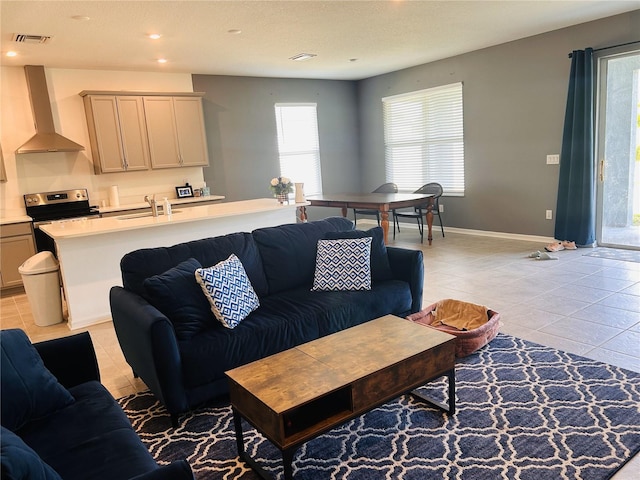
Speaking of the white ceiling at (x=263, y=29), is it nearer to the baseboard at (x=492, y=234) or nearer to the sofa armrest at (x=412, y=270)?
the sofa armrest at (x=412, y=270)

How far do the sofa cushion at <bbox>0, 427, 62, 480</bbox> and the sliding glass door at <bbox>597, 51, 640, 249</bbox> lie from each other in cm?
601

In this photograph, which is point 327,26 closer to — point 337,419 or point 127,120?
point 127,120

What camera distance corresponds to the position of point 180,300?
2.57 m

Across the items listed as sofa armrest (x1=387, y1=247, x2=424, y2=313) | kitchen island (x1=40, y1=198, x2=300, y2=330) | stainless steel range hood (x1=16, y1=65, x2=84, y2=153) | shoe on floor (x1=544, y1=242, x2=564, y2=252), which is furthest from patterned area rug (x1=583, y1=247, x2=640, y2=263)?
stainless steel range hood (x1=16, y1=65, x2=84, y2=153)

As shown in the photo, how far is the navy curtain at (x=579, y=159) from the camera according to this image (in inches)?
209

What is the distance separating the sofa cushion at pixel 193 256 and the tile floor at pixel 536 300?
0.75 m

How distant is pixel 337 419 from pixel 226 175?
19.0 feet

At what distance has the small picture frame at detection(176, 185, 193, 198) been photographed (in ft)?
21.6

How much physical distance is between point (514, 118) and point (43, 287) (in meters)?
5.88

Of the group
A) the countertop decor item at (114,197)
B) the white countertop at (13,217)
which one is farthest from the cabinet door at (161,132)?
the white countertop at (13,217)

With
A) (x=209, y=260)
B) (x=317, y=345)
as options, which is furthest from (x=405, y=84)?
(x=317, y=345)

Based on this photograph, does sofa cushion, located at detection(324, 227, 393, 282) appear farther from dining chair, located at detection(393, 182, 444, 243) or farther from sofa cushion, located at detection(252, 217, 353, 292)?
dining chair, located at detection(393, 182, 444, 243)

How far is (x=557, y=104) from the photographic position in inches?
224

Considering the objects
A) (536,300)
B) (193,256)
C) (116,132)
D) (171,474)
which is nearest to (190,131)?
(116,132)
